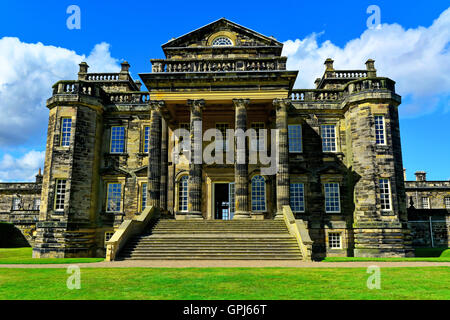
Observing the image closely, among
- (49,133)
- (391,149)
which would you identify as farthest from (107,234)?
(391,149)

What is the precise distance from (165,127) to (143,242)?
9889 millimetres

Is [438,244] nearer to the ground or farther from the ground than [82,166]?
nearer to the ground

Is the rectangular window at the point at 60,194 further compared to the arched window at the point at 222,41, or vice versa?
the arched window at the point at 222,41

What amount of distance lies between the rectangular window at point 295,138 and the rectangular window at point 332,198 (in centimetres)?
365

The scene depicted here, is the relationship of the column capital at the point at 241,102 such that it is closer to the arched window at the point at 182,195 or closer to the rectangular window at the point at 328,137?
the rectangular window at the point at 328,137

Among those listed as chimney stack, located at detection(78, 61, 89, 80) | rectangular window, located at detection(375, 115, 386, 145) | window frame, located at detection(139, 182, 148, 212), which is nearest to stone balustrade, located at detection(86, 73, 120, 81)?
chimney stack, located at detection(78, 61, 89, 80)

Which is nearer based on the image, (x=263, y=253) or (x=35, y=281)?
(x=35, y=281)

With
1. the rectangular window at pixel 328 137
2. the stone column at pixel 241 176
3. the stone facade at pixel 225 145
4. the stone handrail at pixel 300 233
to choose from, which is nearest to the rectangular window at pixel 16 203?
the stone facade at pixel 225 145

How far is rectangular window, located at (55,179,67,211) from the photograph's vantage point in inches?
1008

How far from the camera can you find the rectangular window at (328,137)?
2820 centimetres

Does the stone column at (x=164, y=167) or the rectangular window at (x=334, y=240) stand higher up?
the stone column at (x=164, y=167)

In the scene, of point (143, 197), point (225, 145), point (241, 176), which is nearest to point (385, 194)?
point (241, 176)

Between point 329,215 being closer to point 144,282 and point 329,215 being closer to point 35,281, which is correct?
point 144,282

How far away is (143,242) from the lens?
1969 cm
